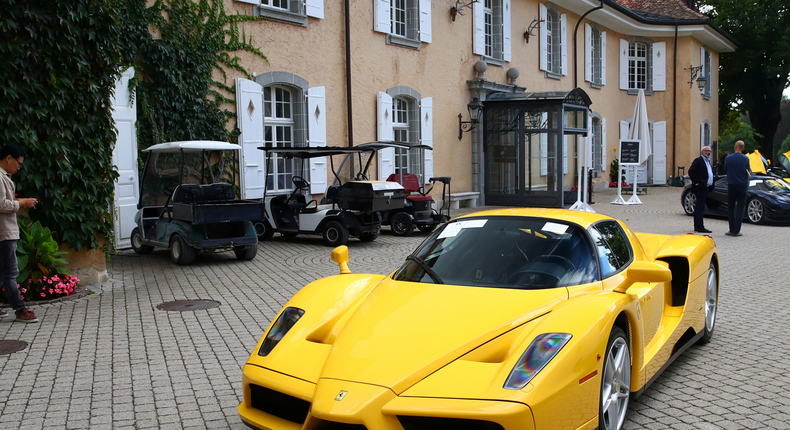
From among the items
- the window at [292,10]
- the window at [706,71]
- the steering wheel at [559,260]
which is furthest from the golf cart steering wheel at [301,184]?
the window at [706,71]

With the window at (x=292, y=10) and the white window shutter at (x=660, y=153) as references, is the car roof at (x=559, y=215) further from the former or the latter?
the white window shutter at (x=660, y=153)

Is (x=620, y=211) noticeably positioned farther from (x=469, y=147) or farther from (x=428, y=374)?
(x=428, y=374)

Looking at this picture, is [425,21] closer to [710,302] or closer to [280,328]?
[710,302]

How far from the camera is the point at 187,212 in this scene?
30.7 ft

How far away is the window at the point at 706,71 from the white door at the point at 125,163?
2947cm

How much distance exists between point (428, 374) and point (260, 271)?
650cm

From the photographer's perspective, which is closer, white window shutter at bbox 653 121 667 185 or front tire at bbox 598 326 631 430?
front tire at bbox 598 326 631 430

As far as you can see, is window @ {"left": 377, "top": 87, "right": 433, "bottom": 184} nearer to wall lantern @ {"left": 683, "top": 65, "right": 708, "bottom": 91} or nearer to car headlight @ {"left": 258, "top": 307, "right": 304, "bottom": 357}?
car headlight @ {"left": 258, "top": 307, "right": 304, "bottom": 357}

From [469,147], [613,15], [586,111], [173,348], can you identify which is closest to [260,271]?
[173,348]

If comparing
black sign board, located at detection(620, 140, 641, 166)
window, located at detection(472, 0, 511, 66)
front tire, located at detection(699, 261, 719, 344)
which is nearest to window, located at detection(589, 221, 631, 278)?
front tire, located at detection(699, 261, 719, 344)

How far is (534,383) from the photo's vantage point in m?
2.73

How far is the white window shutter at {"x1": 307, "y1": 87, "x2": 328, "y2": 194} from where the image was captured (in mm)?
14328

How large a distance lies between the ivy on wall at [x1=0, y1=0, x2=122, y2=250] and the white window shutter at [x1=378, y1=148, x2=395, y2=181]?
8.55 metres

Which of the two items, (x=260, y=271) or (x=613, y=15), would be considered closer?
(x=260, y=271)
